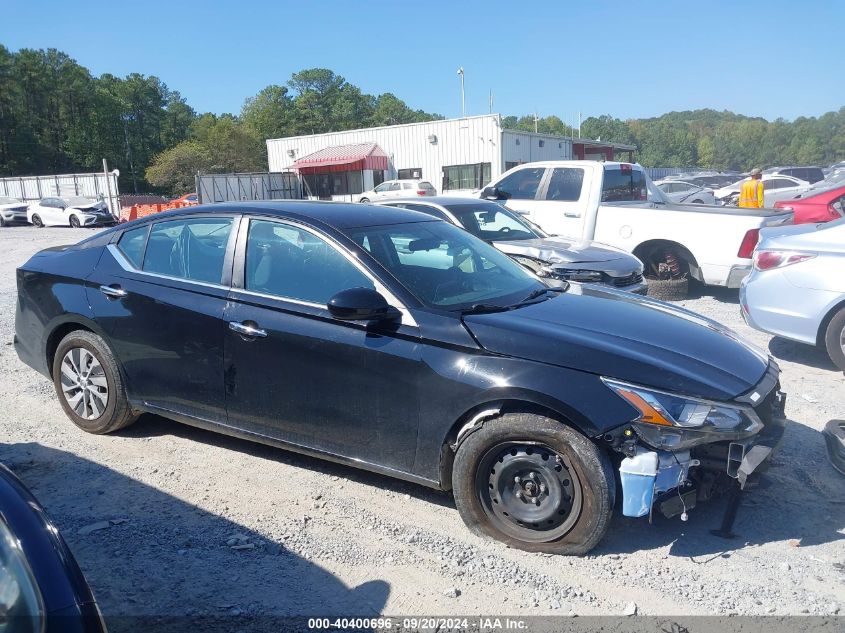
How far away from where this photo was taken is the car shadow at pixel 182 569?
9.87 feet

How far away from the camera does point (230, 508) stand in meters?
3.94

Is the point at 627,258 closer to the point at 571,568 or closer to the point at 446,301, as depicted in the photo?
the point at 446,301

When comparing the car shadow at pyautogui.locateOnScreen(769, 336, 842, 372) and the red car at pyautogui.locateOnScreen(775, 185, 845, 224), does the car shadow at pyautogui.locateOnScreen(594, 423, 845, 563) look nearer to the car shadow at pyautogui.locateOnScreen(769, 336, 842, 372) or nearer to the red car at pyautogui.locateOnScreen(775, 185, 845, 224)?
the car shadow at pyautogui.locateOnScreen(769, 336, 842, 372)

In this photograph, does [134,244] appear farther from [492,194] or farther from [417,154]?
[417,154]

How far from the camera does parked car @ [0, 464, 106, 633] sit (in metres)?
1.70

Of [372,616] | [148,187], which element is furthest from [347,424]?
[148,187]

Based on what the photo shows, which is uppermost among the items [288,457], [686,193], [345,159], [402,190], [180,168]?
[180,168]

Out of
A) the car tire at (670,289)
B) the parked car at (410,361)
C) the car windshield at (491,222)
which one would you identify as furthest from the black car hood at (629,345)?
the car tire at (670,289)

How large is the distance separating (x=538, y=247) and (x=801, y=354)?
9.71ft

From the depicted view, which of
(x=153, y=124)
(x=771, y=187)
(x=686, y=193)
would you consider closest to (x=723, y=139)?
(x=153, y=124)

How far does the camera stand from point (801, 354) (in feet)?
23.5

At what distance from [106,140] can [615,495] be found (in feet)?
274

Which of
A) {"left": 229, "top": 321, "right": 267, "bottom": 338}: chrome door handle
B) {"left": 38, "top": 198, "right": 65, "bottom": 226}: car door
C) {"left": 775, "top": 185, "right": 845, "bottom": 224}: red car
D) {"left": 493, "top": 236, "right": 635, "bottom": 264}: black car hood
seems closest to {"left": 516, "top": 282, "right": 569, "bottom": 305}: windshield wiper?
{"left": 229, "top": 321, "right": 267, "bottom": 338}: chrome door handle

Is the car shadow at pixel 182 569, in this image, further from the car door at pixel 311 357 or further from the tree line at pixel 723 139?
the tree line at pixel 723 139
